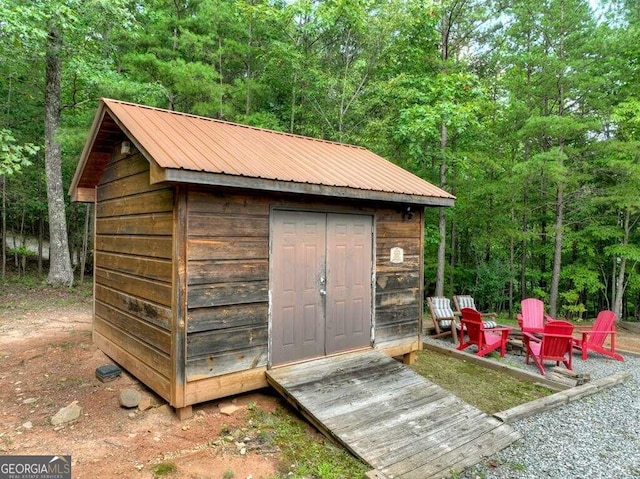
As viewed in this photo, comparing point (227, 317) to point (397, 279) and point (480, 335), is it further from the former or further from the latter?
point (480, 335)

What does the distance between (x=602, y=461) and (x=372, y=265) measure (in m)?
3.08

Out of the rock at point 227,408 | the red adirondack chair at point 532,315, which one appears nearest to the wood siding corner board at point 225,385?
the rock at point 227,408

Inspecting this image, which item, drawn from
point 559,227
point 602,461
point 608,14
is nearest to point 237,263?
point 602,461

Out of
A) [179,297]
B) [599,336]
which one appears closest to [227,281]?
[179,297]

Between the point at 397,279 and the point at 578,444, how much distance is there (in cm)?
276

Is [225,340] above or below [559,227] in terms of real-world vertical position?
below

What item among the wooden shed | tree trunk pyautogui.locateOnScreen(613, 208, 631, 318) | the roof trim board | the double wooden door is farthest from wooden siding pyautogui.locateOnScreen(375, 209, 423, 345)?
tree trunk pyautogui.locateOnScreen(613, 208, 631, 318)

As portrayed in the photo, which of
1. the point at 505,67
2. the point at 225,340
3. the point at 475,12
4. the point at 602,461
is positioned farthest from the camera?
the point at 505,67

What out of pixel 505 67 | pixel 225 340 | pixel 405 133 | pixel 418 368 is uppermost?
pixel 505 67

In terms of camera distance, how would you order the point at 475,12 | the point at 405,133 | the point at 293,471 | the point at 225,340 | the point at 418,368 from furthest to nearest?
the point at 475,12
the point at 405,133
the point at 418,368
the point at 225,340
the point at 293,471

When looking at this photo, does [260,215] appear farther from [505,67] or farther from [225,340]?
[505,67]

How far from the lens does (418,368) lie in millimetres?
5703

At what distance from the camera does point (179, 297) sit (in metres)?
3.68

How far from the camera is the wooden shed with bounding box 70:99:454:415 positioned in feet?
12.4
